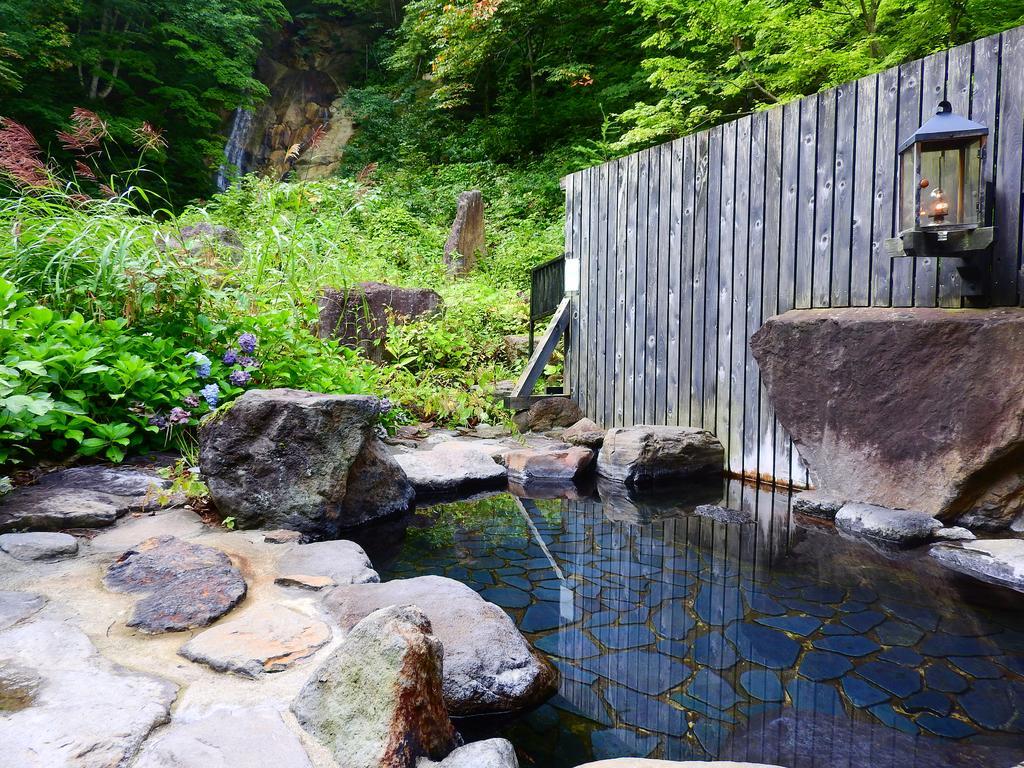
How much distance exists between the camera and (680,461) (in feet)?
14.5

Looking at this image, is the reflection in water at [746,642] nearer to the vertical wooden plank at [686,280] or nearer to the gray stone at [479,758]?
the gray stone at [479,758]

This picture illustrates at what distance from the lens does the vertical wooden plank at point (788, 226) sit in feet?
13.0

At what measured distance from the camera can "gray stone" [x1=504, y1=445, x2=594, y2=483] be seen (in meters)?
4.57

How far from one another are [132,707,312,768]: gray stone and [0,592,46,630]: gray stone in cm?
73

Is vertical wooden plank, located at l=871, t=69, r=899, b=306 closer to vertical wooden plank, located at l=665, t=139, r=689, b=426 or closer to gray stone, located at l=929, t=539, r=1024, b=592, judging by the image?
gray stone, located at l=929, t=539, r=1024, b=592

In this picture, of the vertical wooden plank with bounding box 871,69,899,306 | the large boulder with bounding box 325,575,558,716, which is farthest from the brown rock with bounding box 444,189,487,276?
the large boulder with bounding box 325,575,558,716

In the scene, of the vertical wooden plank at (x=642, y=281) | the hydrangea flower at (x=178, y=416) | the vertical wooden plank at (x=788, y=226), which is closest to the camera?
the hydrangea flower at (x=178, y=416)

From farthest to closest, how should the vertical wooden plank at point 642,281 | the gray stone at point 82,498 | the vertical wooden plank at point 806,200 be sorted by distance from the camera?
the vertical wooden plank at point 642,281 → the vertical wooden plank at point 806,200 → the gray stone at point 82,498

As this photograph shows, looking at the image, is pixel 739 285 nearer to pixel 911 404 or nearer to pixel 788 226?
pixel 788 226

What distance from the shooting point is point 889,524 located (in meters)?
3.18

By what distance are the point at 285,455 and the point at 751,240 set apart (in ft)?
10.2

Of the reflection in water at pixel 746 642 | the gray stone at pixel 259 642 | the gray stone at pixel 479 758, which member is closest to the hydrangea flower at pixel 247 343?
the reflection in water at pixel 746 642

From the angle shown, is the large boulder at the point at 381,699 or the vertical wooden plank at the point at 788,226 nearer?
the large boulder at the point at 381,699

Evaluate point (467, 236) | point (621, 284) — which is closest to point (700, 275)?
point (621, 284)
